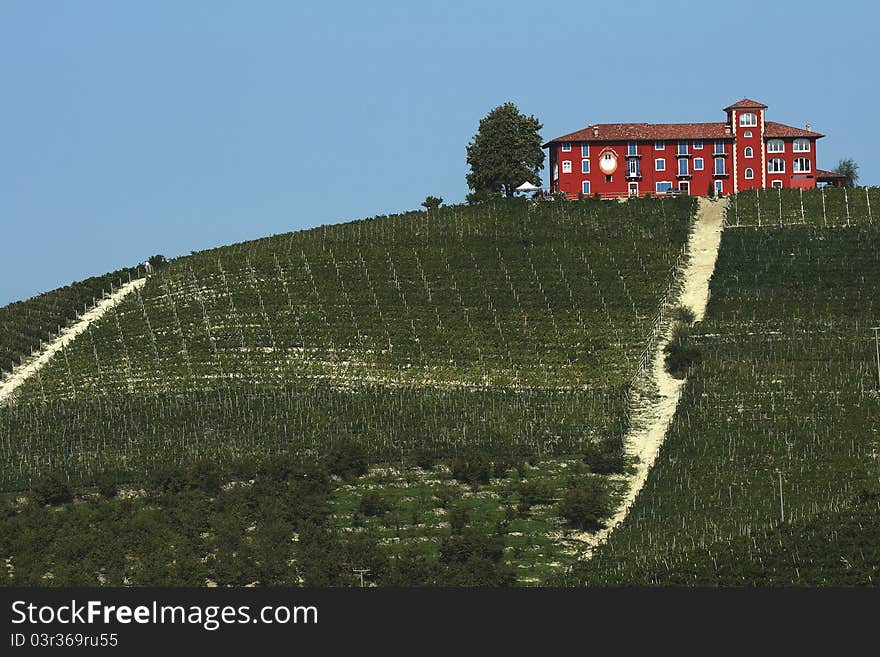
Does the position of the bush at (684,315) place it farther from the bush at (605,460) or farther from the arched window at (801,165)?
the arched window at (801,165)

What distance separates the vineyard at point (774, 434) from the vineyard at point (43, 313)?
4300 cm

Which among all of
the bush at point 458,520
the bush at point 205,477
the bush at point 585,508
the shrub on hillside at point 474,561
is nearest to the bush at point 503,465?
the bush at point 585,508

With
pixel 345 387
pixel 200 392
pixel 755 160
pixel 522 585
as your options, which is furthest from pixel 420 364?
pixel 755 160

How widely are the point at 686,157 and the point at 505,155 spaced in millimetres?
16019

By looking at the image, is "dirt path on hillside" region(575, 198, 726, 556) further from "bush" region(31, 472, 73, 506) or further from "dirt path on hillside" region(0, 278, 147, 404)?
"dirt path on hillside" region(0, 278, 147, 404)

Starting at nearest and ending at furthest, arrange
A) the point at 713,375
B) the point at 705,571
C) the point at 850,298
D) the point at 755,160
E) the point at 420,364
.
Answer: the point at 705,571
the point at 713,375
the point at 420,364
the point at 850,298
the point at 755,160

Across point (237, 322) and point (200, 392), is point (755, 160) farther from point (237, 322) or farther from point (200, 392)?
point (200, 392)

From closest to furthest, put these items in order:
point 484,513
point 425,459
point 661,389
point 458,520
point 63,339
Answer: point 458,520
point 484,513
point 425,459
point 661,389
point 63,339

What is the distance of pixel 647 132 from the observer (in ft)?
469

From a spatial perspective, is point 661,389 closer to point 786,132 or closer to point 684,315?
point 684,315

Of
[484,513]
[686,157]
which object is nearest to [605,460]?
[484,513]

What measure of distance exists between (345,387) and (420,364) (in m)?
5.58

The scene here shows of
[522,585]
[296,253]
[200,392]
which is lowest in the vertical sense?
[522,585]

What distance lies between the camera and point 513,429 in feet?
268
